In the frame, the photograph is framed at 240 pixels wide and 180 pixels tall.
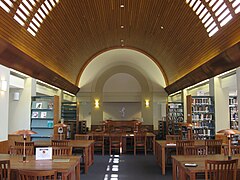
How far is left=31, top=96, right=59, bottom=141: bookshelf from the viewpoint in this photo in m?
10.2

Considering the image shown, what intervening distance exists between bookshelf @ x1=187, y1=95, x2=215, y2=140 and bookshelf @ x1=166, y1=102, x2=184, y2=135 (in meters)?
2.77

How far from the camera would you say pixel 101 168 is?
8.24 meters

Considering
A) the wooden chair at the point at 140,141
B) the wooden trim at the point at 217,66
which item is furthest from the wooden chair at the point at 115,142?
the wooden trim at the point at 217,66

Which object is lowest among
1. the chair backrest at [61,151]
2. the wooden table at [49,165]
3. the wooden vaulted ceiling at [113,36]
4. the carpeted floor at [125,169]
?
the carpeted floor at [125,169]

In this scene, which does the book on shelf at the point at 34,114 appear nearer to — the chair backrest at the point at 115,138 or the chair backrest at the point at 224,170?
the chair backrest at the point at 115,138

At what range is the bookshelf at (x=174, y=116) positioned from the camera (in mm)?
13864

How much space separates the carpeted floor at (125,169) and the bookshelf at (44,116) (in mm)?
1937

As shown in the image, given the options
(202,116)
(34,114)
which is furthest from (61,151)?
(202,116)

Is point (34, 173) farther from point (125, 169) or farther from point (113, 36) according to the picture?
point (113, 36)

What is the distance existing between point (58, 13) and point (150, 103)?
1031 centimetres

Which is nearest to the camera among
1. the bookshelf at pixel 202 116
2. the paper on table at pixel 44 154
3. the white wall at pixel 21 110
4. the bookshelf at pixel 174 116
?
the paper on table at pixel 44 154

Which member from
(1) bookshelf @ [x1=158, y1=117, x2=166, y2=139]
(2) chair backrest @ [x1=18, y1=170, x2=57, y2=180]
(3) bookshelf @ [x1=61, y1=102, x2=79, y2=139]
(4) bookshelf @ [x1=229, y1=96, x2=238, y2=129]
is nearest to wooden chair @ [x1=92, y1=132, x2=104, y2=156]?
(3) bookshelf @ [x1=61, y1=102, x2=79, y2=139]

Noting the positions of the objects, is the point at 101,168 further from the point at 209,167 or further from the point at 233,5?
the point at 233,5

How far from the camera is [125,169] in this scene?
8.15m
